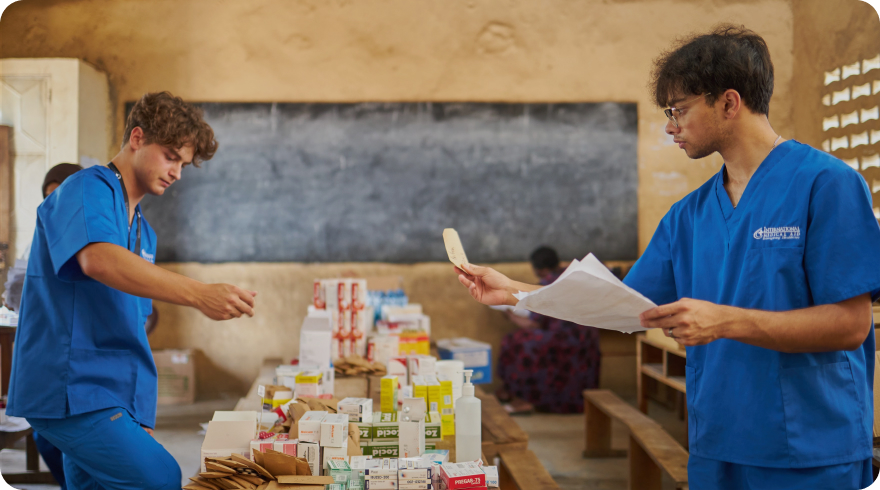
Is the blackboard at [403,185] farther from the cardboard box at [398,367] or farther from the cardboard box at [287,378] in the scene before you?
the cardboard box at [287,378]

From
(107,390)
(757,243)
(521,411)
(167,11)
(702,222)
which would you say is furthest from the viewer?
(167,11)

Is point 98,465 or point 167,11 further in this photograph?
point 167,11

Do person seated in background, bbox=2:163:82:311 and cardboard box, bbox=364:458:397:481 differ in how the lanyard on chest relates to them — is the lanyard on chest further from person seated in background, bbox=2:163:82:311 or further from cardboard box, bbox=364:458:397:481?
Answer: person seated in background, bbox=2:163:82:311

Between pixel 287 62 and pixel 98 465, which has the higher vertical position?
pixel 287 62

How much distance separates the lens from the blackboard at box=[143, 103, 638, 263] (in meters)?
5.19

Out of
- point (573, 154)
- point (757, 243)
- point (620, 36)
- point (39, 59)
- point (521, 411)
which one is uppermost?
point (620, 36)

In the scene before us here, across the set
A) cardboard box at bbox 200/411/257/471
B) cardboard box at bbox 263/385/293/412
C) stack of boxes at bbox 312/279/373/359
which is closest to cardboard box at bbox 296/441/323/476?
cardboard box at bbox 200/411/257/471

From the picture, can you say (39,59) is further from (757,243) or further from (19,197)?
(757,243)

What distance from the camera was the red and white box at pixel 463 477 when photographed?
52.9 inches

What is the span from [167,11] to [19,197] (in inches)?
74.9

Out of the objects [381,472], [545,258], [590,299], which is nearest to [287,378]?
[381,472]

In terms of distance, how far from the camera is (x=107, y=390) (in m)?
1.53

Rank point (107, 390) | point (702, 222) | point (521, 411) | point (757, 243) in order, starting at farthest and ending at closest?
point (521, 411)
point (107, 390)
point (702, 222)
point (757, 243)

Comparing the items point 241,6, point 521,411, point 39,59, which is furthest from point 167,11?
point 521,411
